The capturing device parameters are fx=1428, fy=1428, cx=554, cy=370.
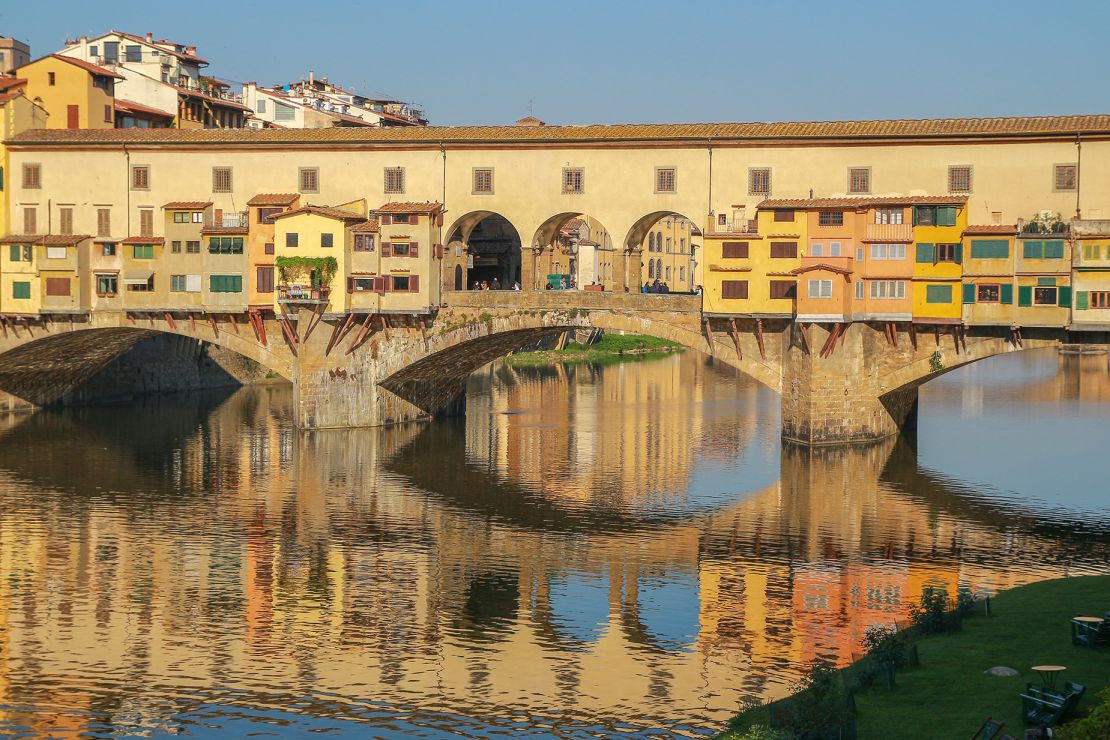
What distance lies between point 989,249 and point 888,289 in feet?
15.6

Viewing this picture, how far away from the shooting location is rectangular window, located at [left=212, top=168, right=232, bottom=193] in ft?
244

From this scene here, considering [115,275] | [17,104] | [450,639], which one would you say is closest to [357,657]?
[450,639]

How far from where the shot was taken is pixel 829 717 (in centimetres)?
2527

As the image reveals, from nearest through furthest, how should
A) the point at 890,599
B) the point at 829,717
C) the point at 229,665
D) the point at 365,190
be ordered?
the point at 829,717 → the point at 229,665 → the point at 890,599 → the point at 365,190

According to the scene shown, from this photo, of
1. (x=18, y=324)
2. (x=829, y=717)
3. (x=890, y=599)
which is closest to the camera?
(x=829, y=717)

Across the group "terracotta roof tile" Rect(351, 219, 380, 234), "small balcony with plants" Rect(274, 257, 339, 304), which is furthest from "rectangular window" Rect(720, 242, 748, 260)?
"small balcony with plants" Rect(274, 257, 339, 304)

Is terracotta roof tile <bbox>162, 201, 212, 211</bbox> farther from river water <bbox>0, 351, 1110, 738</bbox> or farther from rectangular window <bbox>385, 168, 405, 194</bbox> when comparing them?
river water <bbox>0, 351, 1110, 738</bbox>

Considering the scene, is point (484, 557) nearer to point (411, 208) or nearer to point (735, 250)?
point (735, 250)

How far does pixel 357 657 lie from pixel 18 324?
49.7 meters

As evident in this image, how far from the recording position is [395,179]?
71.8 m

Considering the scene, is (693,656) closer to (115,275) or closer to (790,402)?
(790,402)

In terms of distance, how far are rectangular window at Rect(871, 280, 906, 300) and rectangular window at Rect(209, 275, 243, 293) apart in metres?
31.9

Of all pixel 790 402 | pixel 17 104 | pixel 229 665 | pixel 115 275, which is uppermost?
pixel 17 104

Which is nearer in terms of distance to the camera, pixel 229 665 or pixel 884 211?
pixel 229 665
